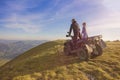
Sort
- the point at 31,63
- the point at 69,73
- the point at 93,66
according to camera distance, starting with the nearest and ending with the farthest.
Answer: the point at 69,73, the point at 93,66, the point at 31,63

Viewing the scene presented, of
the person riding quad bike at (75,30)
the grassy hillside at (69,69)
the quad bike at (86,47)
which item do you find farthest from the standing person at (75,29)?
the grassy hillside at (69,69)

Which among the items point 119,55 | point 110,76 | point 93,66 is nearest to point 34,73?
point 93,66

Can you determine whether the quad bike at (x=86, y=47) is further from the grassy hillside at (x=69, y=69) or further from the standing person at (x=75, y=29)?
the grassy hillside at (x=69, y=69)

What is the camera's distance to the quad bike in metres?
20.0

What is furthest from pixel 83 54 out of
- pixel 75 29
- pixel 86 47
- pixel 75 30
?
pixel 75 29

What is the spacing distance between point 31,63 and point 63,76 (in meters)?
6.55

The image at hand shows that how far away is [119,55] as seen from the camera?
22.3m

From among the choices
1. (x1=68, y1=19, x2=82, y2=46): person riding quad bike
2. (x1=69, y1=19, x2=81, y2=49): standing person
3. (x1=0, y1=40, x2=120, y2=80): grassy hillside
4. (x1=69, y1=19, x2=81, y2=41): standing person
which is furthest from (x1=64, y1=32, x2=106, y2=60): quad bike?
(x1=0, y1=40, x2=120, y2=80): grassy hillside

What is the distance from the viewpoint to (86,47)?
773 inches

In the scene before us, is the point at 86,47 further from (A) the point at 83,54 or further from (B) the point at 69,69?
(B) the point at 69,69

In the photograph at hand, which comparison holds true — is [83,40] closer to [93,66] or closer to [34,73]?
[93,66]

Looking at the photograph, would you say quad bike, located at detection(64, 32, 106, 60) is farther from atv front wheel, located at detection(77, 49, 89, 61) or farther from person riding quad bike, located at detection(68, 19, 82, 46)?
person riding quad bike, located at detection(68, 19, 82, 46)

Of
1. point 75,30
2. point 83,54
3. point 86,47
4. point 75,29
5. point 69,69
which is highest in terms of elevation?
point 75,29

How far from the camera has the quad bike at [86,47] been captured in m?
20.0
